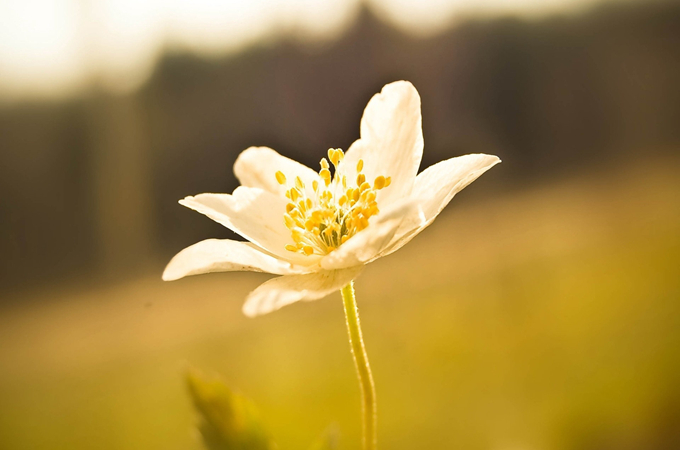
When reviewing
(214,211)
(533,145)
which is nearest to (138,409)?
(214,211)

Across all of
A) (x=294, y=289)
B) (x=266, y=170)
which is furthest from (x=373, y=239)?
(x=266, y=170)

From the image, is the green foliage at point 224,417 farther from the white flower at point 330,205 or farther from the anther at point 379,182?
the anther at point 379,182

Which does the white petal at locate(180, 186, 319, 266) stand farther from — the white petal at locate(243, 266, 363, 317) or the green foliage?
the green foliage

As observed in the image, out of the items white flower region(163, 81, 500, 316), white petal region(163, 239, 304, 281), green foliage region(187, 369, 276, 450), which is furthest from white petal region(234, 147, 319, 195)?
green foliage region(187, 369, 276, 450)

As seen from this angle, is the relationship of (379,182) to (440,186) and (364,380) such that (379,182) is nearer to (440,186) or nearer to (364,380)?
(440,186)

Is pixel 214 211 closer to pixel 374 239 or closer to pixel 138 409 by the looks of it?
pixel 374 239

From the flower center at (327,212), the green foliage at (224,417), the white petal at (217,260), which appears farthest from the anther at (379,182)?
the green foliage at (224,417)
